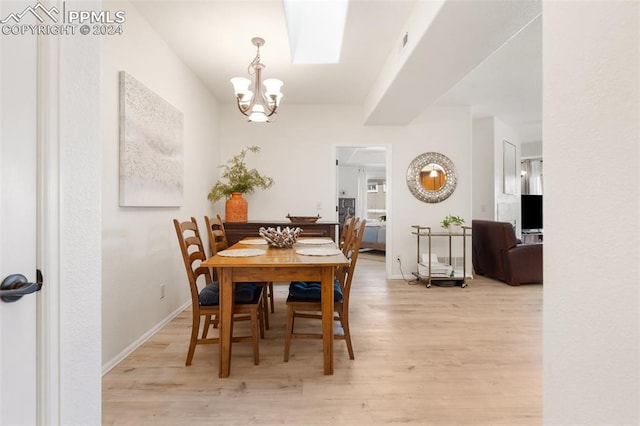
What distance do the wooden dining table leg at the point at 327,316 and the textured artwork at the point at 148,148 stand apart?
160 cm

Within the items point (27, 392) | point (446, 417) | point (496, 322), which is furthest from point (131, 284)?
point (496, 322)

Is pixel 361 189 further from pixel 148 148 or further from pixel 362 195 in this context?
pixel 148 148

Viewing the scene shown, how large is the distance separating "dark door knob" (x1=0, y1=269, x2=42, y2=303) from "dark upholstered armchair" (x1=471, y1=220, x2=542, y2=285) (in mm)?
5057

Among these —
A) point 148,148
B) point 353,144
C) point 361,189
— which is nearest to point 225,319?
point 148,148

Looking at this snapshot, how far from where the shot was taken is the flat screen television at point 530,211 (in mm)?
6289

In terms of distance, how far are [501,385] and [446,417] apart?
1.80 ft

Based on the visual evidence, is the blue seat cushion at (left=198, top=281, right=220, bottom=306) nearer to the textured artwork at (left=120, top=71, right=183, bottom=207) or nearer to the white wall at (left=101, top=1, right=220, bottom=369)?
the white wall at (left=101, top=1, right=220, bottom=369)

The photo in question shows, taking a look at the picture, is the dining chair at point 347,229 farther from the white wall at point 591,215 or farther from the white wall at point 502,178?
the white wall at point 502,178

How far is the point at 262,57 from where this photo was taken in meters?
3.31

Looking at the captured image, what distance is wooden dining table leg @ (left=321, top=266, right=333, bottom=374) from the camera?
2047 millimetres

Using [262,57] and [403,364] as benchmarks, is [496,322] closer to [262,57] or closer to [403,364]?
[403,364]

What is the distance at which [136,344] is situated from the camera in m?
2.47

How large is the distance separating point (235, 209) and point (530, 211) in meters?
5.76

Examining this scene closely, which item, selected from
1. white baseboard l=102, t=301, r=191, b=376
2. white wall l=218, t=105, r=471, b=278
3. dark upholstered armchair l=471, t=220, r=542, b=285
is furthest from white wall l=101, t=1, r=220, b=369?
Result: dark upholstered armchair l=471, t=220, r=542, b=285
